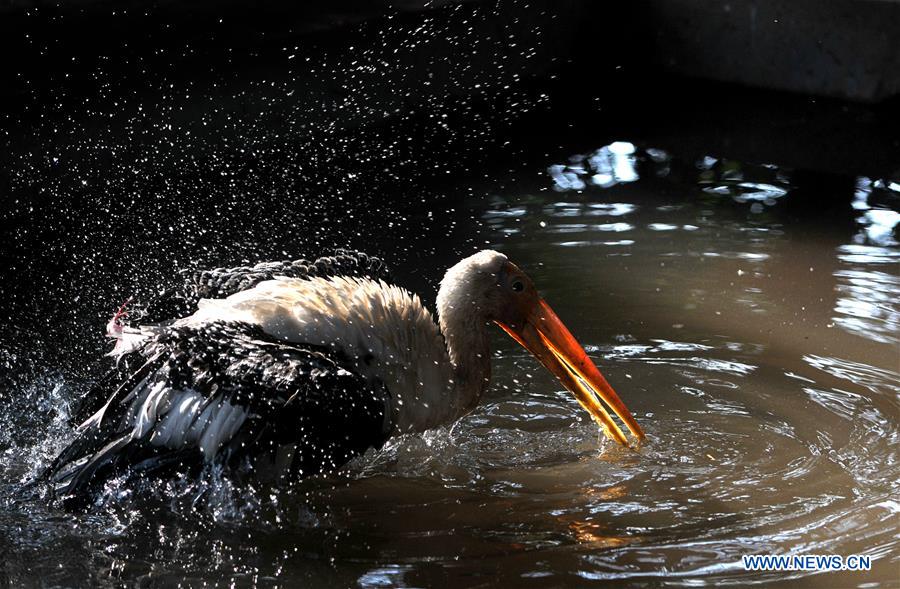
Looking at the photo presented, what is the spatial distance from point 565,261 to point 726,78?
3.73 meters

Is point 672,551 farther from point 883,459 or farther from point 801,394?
point 801,394

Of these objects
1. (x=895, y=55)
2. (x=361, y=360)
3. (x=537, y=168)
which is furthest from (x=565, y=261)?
(x=895, y=55)

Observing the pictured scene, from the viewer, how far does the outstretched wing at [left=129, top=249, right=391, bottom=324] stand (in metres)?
4.20

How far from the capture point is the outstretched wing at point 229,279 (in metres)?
4.20

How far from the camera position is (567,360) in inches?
167

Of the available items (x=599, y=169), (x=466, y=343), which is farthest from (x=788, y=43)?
(x=466, y=343)

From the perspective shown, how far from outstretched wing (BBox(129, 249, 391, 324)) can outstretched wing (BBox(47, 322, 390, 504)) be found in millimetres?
404

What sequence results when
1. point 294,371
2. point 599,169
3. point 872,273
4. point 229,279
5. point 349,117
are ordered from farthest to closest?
1. point 349,117
2. point 599,169
3. point 872,273
4. point 229,279
5. point 294,371

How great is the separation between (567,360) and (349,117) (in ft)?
12.4

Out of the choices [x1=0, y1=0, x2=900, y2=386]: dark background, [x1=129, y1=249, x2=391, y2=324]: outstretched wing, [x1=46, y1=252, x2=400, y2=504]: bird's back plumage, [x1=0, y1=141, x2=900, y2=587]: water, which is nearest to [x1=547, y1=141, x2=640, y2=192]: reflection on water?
[x1=0, y1=0, x2=900, y2=386]: dark background

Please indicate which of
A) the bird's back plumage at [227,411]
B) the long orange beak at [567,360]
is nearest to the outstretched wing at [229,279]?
the bird's back plumage at [227,411]

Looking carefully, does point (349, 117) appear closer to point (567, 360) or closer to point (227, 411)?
point (567, 360)

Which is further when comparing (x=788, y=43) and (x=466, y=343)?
(x=788, y=43)

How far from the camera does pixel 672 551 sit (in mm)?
3352
